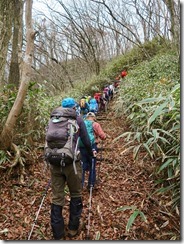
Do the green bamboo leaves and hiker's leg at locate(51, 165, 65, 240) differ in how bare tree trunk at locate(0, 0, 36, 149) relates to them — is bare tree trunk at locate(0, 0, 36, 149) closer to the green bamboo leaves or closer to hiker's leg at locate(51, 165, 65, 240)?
hiker's leg at locate(51, 165, 65, 240)

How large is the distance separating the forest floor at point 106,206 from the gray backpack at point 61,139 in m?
0.89

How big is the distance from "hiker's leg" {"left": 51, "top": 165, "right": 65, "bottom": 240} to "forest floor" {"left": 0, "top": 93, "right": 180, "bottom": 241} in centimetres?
25

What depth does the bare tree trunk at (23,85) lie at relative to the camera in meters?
4.85

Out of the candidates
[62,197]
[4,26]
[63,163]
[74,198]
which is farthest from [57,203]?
[4,26]

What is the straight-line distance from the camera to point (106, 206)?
4.26 meters

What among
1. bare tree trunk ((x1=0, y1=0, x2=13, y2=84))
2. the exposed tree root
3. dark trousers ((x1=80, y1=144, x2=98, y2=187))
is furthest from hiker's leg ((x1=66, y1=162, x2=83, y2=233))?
bare tree trunk ((x1=0, y1=0, x2=13, y2=84))

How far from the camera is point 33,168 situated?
543 cm

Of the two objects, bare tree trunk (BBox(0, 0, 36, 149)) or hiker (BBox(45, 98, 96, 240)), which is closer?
hiker (BBox(45, 98, 96, 240))

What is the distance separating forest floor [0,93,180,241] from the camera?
358 cm

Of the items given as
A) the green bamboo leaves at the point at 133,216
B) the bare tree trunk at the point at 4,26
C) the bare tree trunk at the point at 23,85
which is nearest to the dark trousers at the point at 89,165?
the green bamboo leaves at the point at 133,216

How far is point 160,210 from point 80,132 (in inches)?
71.5

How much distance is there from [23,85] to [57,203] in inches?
101

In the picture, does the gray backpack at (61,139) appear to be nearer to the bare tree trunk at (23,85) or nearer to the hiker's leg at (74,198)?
the hiker's leg at (74,198)

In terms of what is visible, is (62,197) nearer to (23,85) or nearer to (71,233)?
(71,233)
